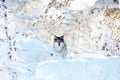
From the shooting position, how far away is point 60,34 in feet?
27.8

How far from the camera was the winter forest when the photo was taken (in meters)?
5.70

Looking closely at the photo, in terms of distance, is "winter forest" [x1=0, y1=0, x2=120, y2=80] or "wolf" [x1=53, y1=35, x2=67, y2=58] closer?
"winter forest" [x1=0, y1=0, x2=120, y2=80]

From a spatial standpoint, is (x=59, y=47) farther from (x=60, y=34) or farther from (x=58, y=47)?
(x=60, y=34)

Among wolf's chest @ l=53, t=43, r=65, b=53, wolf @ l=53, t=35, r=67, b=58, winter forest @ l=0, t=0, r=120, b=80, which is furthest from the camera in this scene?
wolf's chest @ l=53, t=43, r=65, b=53

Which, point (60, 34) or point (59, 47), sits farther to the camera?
point (60, 34)

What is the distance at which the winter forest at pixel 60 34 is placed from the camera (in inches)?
224

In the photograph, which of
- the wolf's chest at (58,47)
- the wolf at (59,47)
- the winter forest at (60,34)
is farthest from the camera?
the wolf's chest at (58,47)

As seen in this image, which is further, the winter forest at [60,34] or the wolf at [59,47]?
the wolf at [59,47]

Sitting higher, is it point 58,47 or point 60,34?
point 60,34

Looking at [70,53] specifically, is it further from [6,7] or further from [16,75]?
[6,7]

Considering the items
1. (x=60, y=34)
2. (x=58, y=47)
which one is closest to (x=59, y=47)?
(x=58, y=47)

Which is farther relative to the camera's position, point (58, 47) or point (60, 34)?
point (60, 34)

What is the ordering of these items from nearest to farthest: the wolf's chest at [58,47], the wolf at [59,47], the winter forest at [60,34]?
the winter forest at [60,34] < the wolf at [59,47] < the wolf's chest at [58,47]

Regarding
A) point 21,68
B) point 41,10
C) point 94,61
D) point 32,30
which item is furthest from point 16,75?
point 41,10
